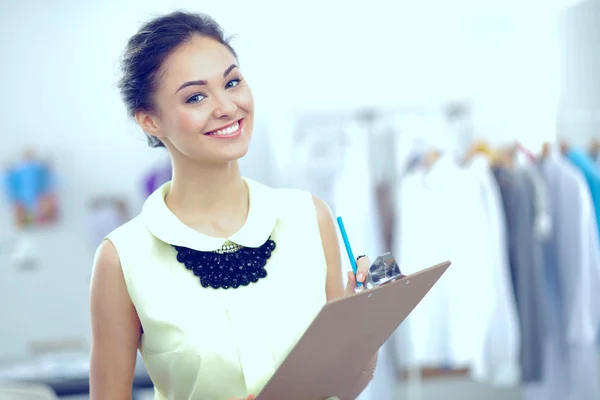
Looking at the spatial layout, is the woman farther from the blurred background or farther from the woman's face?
the blurred background

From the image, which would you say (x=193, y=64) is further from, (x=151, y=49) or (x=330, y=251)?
(x=330, y=251)

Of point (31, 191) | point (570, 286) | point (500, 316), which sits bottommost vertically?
point (500, 316)

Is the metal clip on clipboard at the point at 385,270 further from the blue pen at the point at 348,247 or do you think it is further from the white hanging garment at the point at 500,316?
the white hanging garment at the point at 500,316

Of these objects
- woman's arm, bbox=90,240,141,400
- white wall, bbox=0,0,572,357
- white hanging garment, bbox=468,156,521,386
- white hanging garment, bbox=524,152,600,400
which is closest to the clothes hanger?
white hanging garment, bbox=524,152,600,400

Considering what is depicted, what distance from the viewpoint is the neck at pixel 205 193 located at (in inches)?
55.3

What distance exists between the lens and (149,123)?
1372 millimetres

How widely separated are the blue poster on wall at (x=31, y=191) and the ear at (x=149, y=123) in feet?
9.72

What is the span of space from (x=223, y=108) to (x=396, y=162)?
6.62ft

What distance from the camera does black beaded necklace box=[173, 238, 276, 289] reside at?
1.37m

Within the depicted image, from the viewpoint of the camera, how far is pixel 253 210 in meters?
1.46

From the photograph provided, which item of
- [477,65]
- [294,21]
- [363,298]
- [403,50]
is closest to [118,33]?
[294,21]

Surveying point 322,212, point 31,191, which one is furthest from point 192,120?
point 31,191

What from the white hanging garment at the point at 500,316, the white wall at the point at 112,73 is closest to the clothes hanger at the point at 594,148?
the white hanging garment at the point at 500,316

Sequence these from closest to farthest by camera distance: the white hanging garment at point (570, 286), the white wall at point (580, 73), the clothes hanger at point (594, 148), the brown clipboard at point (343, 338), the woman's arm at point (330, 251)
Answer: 1. the brown clipboard at point (343, 338)
2. the woman's arm at point (330, 251)
3. the white hanging garment at point (570, 286)
4. the clothes hanger at point (594, 148)
5. the white wall at point (580, 73)
